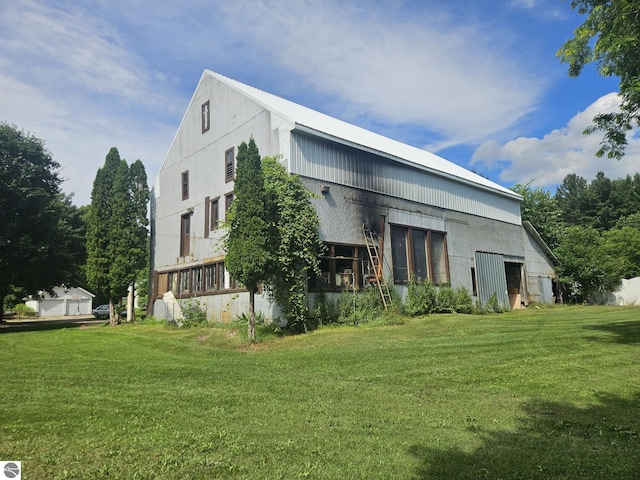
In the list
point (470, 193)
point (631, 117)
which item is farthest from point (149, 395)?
point (470, 193)

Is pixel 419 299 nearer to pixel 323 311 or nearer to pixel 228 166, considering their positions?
pixel 323 311

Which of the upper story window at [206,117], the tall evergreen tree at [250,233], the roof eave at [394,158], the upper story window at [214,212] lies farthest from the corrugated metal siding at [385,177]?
the upper story window at [206,117]

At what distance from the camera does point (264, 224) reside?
47.9 feet

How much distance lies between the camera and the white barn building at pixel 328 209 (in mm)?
18672

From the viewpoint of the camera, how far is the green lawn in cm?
423

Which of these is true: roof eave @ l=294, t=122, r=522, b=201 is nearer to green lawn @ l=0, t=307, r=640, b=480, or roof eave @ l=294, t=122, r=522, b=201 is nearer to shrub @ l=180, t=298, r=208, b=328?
shrub @ l=180, t=298, r=208, b=328

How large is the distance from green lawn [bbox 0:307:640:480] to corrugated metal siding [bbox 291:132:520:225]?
860cm

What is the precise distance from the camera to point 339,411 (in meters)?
6.25

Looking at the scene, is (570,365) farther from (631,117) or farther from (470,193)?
(470,193)

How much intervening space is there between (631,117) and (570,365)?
23.2 ft

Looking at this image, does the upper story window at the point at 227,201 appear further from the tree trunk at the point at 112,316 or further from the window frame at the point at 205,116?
the tree trunk at the point at 112,316

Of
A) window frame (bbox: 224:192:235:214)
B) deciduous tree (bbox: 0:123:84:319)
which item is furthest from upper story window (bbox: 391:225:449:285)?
deciduous tree (bbox: 0:123:84:319)

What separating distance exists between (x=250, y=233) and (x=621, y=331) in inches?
430

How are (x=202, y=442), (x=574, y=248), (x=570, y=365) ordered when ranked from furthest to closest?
1. (x=574, y=248)
2. (x=570, y=365)
3. (x=202, y=442)
